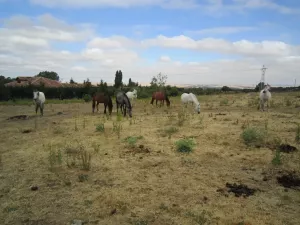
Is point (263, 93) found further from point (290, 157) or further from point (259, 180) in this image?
point (259, 180)

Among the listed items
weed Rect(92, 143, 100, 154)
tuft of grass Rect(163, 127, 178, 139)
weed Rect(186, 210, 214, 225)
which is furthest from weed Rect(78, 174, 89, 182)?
tuft of grass Rect(163, 127, 178, 139)

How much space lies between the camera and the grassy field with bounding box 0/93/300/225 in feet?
17.3

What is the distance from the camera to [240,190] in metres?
6.20

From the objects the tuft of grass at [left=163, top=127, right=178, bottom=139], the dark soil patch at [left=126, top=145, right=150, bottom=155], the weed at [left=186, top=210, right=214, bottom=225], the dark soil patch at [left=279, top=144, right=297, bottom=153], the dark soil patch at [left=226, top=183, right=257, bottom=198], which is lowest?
the weed at [left=186, top=210, right=214, bottom=225]

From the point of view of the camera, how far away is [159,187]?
6.35 metres

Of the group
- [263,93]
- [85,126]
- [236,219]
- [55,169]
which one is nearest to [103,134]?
[85,126]

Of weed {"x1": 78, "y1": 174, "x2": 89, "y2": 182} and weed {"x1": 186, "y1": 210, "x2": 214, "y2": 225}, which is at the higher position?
weed {"x1": 78, "y1": 174, "x2": 89, "y2": 182}

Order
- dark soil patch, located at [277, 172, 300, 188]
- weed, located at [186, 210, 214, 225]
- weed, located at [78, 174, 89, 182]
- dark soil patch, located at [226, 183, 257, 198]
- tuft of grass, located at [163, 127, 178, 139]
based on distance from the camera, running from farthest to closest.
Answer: tuft of grass, located at [163, 127, 178, 139]
weed, located at [78, 174, 89, 182]
dark soil patch, located at [277, 172, 300, 188]
dark soil patch, located at [226, 183, 257, 198]
weed, located at [186, 210, 214, 225]

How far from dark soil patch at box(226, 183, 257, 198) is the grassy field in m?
0.10

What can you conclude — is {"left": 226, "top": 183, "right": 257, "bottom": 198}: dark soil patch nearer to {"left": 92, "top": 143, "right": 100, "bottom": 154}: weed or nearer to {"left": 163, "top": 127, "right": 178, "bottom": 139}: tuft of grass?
{"left": 92, "top": 143, "right": 100, "bottom": 154}: weed

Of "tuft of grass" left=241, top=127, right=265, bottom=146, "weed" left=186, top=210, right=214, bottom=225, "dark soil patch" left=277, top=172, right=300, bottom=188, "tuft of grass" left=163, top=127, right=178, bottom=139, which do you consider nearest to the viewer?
"weed" left=186, top=210, right=214, bottom=225

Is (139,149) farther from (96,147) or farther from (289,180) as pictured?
(289,180)

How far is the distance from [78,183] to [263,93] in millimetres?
Result: 13841

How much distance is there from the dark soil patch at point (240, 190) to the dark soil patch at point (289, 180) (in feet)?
2.67
